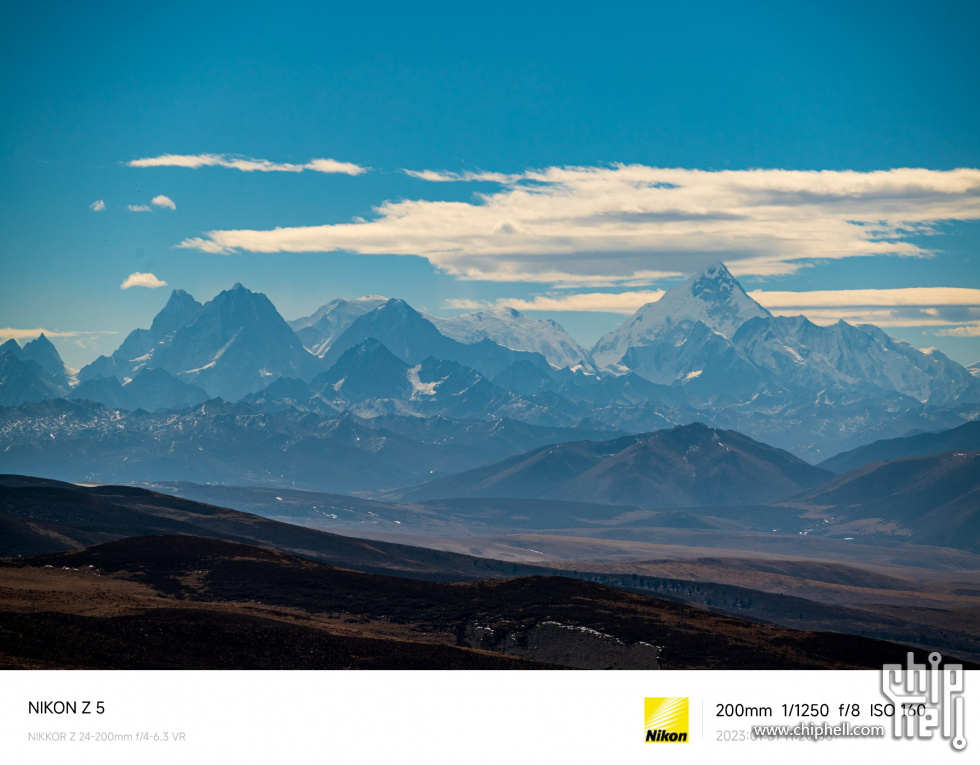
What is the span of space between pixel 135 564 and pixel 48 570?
12606 millimetres

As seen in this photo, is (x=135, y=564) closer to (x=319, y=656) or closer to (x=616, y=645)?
(x=319, y=656)

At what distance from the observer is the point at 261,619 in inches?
4218

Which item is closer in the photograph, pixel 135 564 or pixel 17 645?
pixel 17 645

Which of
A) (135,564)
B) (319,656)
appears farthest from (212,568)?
(319,656)
